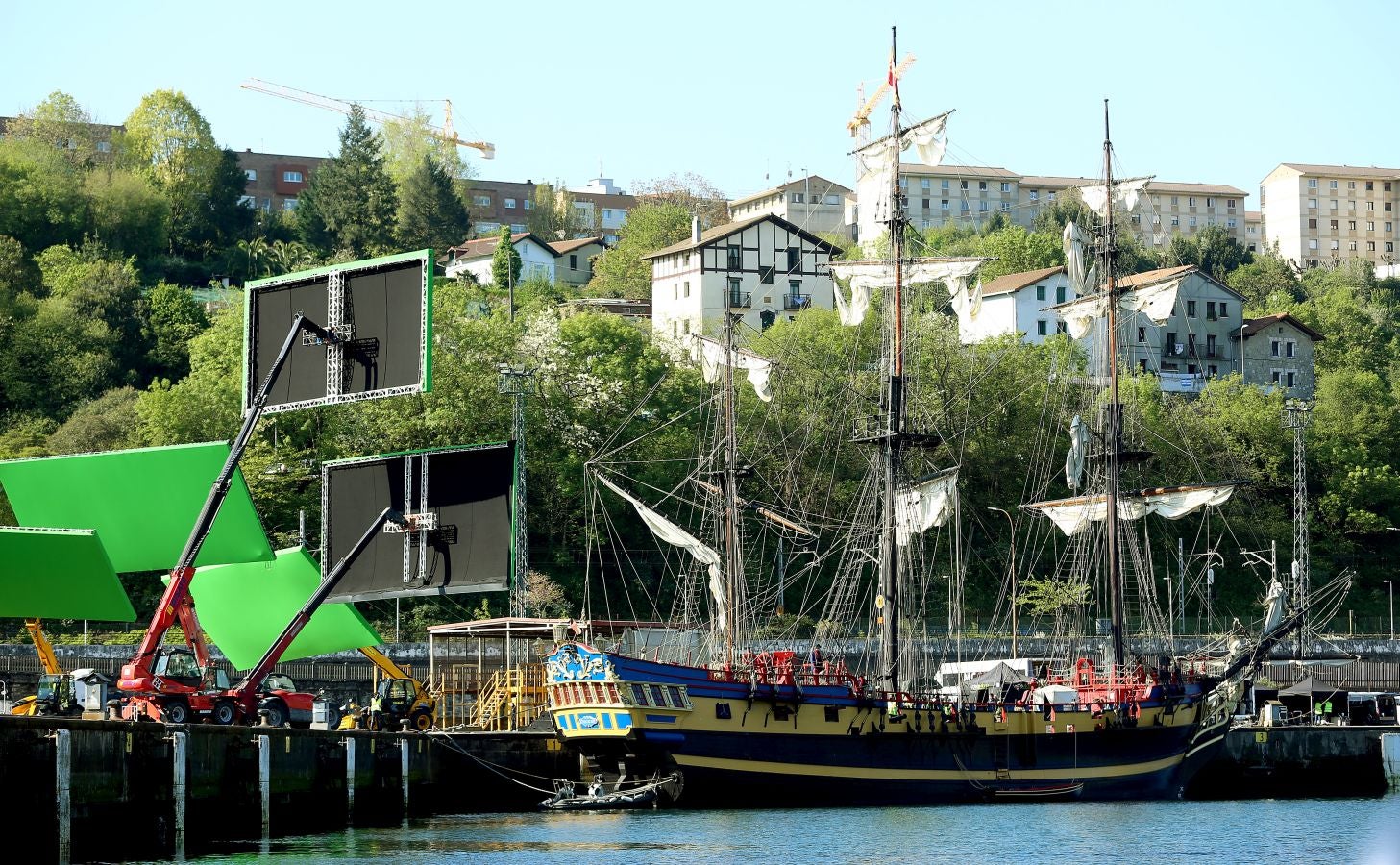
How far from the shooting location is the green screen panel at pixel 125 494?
4859 cm

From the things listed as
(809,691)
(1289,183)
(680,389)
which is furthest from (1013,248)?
(809,691)

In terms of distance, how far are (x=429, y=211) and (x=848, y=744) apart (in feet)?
300

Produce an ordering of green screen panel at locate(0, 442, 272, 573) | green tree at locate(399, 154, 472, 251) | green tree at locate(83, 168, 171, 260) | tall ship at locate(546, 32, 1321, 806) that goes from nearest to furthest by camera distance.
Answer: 1. green screen panel at locate(0, 442, 272, 573)
2. tall ship at locate(546, 32, 1321, 806)
3. green tree at locate(83, 168, 171, 260)
4. green tree at locate(399, 154, 472, 251)

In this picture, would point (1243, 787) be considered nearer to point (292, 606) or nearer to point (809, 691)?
point (809, 691)

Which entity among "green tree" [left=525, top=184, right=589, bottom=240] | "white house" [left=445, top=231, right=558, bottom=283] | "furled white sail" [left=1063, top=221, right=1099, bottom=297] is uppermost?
"green tree" [left=525, top=184, right=589, bottom=240]

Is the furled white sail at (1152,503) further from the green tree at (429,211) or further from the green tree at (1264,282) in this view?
the green tree at (1264,282)

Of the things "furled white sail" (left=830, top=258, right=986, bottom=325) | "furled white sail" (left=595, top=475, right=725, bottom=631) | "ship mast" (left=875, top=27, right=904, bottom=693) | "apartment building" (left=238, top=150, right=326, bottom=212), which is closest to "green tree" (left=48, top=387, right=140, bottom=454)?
"furled white sail" (left=595, top=475, right=725, bottom=631)

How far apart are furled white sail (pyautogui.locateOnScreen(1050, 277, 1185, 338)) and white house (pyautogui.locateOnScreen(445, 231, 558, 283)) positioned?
69.6m

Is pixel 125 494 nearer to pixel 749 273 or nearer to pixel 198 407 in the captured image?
pixel 198 407

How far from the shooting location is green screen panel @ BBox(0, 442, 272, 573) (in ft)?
159

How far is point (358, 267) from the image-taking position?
48.1m

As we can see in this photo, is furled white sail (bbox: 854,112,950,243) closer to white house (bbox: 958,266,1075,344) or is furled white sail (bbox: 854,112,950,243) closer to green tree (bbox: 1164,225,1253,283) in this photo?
white house (bbox: 958,266,1075,344)

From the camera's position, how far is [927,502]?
6412cm

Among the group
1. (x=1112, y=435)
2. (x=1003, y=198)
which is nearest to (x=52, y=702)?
(x=1112, y=435)
